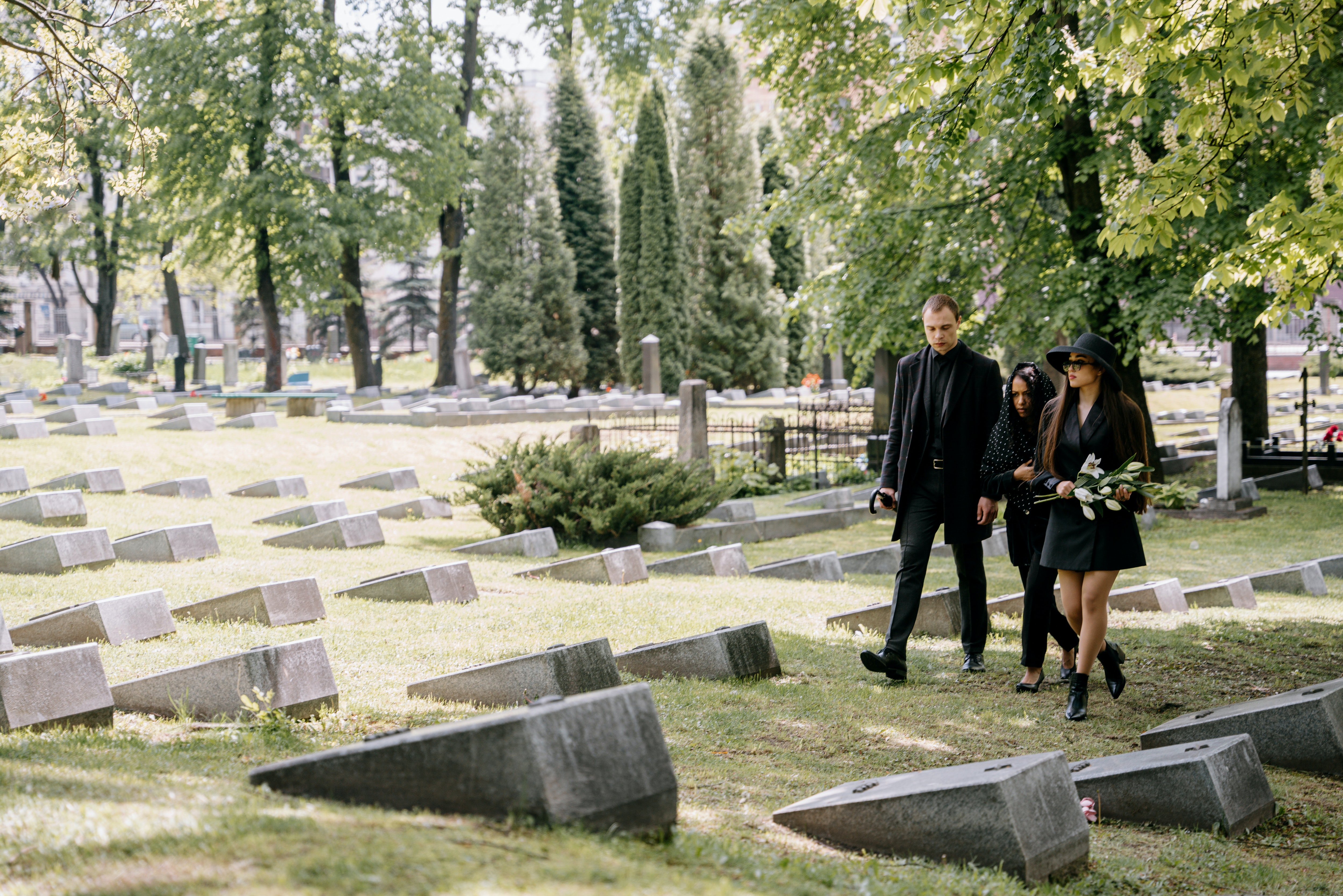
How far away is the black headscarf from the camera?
6176 millimetres

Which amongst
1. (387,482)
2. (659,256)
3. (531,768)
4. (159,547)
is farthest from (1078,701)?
(659,256)

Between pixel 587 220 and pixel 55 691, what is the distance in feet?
109

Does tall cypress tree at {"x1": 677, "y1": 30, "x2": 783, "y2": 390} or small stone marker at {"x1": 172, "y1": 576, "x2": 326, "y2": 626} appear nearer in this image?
small stone marker at {"x1": 172, "y1": 576, "x2": 326, "y2": 626}

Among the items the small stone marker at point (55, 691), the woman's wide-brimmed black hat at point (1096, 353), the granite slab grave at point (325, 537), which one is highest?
the woman's wide-brimmed black hat at point (1096, 353)

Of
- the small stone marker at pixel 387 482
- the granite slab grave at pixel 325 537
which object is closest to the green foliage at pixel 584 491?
the granite slab grave at pixel 325 537

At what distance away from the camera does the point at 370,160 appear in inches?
1230

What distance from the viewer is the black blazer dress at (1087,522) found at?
5617 mm

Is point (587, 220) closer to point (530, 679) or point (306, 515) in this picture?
point (306, 515)

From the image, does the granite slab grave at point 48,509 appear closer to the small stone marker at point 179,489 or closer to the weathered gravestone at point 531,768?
the small stone marker at point 179,489

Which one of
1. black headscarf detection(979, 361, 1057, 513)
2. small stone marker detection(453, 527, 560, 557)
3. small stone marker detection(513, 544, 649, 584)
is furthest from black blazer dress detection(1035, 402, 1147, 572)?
small stone marker detection(453, 527, 560, 557)

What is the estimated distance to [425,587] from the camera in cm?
796

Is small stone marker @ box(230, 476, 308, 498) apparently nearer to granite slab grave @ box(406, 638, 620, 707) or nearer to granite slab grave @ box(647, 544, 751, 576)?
granite slab grave @ box(647, 544, 751, 576)

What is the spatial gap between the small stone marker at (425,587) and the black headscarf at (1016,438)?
3.76m

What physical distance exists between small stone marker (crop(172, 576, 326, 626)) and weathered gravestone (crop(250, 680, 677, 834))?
4034 mm
